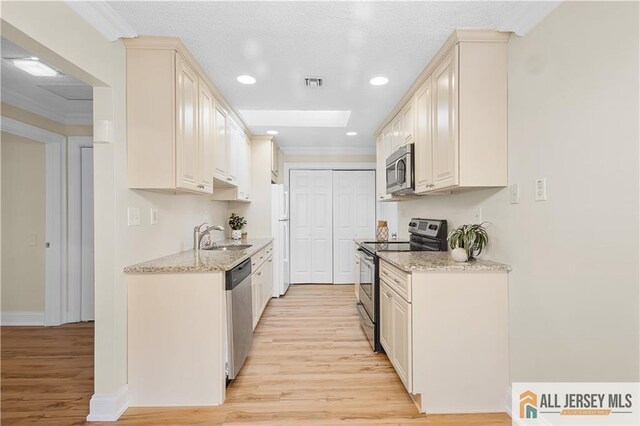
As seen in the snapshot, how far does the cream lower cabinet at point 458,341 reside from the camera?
193cm

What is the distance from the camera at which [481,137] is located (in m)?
2.02

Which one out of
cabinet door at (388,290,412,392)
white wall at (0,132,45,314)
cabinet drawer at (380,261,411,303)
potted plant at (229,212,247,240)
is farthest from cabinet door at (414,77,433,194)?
white wall at (0,132,45,314)

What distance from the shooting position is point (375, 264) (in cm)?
277

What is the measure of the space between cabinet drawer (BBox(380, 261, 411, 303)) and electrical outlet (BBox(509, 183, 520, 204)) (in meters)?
0.80

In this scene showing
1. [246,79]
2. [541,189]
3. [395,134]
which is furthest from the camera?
[395,134]

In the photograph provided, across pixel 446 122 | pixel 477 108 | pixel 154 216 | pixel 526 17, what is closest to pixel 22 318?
pixel 154 216

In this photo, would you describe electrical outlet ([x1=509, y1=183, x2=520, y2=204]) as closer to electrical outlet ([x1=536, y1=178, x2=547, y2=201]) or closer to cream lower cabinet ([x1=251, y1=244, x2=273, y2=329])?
electrical outlet ([x1=536, y1=178, x2=547, y2=201])

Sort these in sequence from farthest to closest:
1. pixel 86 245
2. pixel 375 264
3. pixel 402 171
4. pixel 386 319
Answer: pixel 86 245 → pixel 402 171 → pixel 375 264 → pixel 386 319

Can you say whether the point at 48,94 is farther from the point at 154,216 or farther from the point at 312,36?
the point at 312,36

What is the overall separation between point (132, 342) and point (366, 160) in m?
4.41

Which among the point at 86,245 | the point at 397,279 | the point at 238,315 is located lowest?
the point at 238,315

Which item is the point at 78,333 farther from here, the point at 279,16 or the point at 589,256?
the point at 589,256

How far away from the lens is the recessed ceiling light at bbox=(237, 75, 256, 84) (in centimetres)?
259

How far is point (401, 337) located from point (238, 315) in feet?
3.89
